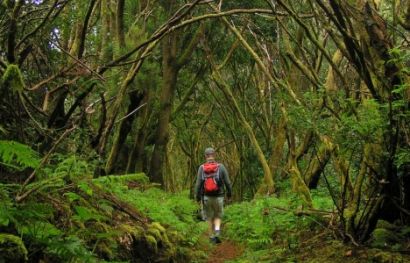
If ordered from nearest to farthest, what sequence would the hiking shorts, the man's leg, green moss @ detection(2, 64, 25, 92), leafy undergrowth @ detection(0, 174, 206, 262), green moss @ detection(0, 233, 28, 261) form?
1. green moss @ detection(0, 233, 28, 261)
2. leafy undergrowth @ detection(0, 174, 206, 262)
3. green moss @ detection(2, 64, 25, 92)
4. the hiking shorts
5. the man's leg

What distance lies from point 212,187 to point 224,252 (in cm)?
130

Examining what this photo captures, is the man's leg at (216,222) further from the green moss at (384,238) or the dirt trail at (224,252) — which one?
the green moss at (384,238)

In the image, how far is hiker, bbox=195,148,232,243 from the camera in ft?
31.1

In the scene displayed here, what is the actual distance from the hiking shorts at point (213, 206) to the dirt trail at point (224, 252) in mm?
601

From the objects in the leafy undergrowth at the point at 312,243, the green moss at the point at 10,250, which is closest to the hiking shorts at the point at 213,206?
the leafy undergrowth at the point at 312,243

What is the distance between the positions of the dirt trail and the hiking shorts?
1.97 feet

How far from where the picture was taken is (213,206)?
9.66 metres

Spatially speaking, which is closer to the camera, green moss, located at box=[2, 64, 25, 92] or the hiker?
green moss, located at box=[2, 64, 25, 92]

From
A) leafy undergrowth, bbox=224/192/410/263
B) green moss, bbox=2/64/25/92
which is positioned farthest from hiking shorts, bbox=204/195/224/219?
green moss, bbox=2/64/25/92

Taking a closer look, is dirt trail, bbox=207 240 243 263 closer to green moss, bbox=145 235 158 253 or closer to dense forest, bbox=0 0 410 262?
dense forest, bbox=0 0 410 262

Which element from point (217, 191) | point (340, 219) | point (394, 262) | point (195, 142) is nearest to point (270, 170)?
point (217, 191)

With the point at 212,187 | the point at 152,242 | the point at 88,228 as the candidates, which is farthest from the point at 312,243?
the point at 212,187

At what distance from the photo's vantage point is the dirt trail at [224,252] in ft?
26.1

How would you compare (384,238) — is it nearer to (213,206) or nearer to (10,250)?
(10,250)
